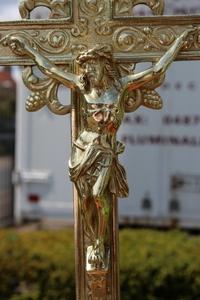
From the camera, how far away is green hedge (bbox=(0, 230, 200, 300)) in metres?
4.86

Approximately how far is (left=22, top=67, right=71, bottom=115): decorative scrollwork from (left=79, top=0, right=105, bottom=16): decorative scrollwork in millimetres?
266

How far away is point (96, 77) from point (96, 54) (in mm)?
76

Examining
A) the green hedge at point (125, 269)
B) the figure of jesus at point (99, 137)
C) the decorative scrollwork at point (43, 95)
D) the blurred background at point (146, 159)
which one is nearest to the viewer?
the figure of jesus at point (99, 137)

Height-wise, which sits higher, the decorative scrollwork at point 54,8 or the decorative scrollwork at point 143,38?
the decorative scrollwork at point 54,8

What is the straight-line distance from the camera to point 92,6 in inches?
93.6

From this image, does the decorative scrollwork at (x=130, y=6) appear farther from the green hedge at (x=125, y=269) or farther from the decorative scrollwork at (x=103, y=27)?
the green hedge at (x=125, y=269)

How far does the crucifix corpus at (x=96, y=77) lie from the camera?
2238 mm

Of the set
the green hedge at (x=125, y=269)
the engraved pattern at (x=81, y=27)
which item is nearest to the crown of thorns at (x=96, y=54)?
the engraved pattern at (x=81, y=27)

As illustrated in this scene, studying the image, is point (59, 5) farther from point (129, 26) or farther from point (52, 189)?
point (52, 189)

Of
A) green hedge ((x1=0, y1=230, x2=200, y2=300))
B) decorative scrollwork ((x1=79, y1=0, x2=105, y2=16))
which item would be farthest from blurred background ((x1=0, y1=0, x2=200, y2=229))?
decorative scrollwork ((x1=79, y1=0, x2=105, y2=16))

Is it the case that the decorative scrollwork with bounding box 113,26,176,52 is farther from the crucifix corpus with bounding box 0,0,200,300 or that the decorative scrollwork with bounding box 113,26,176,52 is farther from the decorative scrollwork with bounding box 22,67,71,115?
the decorative scrollwork with bounding box 22,67,71,115

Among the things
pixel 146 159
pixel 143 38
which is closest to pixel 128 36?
pixel 143 38

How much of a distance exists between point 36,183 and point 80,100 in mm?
5674

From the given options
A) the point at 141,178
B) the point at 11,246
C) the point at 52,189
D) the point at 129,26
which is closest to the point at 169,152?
the point at 141,178
